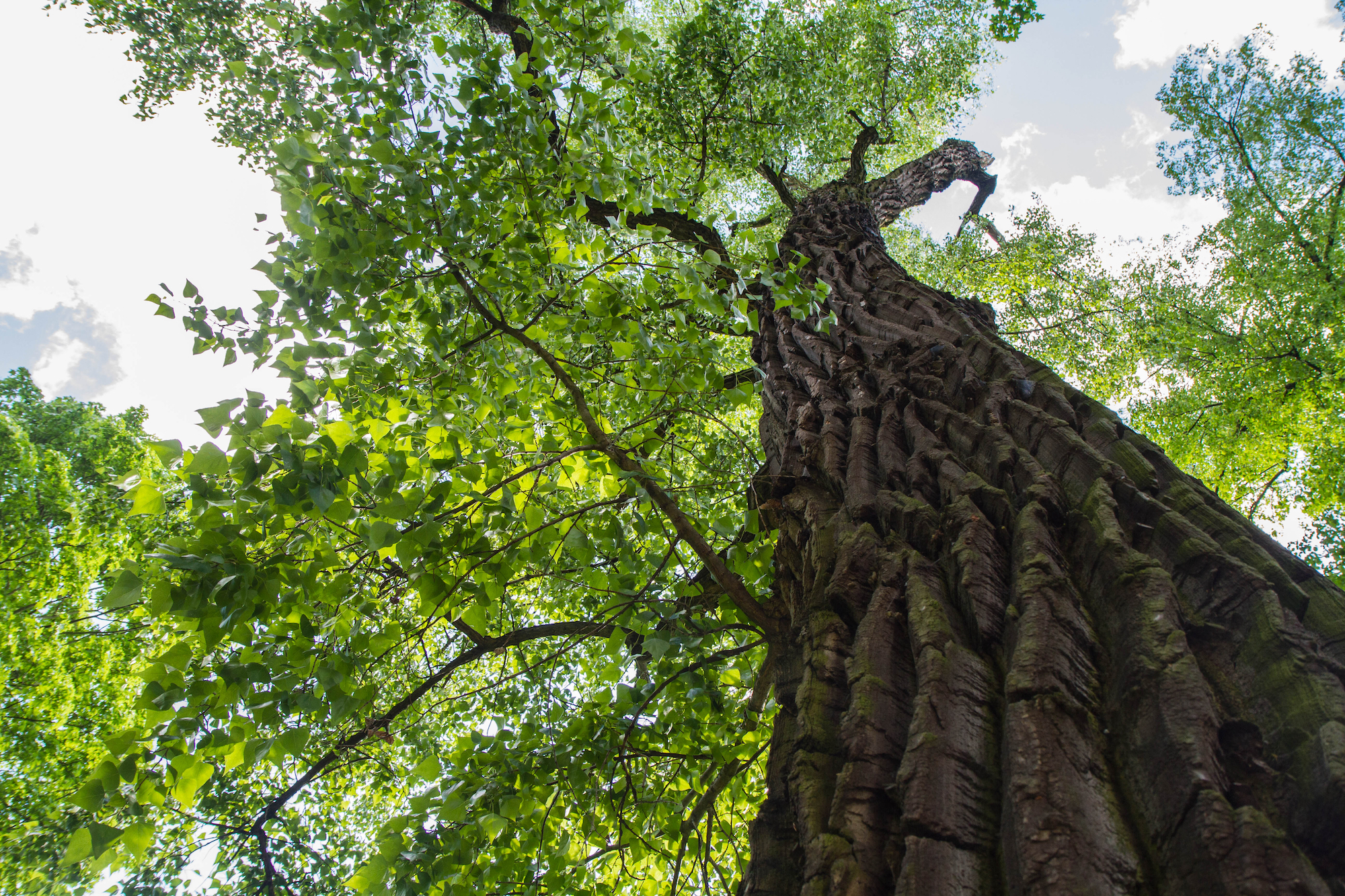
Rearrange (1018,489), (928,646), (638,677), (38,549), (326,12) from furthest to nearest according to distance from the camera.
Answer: (38,549) < (638,677) < (326,12) < (1018,489) < (928,646)

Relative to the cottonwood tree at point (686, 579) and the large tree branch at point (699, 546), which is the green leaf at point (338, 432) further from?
the large tree branch at point (699, 546)

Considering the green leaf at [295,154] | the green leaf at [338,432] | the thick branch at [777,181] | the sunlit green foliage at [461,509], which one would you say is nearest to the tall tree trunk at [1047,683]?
the sunlit green foliage at [461,509]

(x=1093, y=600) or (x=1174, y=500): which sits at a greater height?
(x=1174, y=500)

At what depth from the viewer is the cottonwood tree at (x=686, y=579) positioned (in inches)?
46.0

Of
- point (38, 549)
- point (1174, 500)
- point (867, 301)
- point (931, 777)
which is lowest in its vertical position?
point (931, 777)

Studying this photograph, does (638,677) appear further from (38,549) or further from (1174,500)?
(38,549)

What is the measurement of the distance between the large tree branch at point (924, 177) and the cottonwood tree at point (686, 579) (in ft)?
10.1

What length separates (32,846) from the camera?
23.0 feet

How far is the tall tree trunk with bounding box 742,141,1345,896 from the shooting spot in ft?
3.31

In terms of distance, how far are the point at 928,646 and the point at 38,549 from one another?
17600mm

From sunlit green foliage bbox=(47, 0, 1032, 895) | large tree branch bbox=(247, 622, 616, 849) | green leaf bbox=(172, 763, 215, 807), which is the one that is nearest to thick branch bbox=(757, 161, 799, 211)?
sunlit green foliage bbox=(47, 0, 1032, 895)

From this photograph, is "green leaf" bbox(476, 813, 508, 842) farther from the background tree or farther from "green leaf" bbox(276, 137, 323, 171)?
the background tree

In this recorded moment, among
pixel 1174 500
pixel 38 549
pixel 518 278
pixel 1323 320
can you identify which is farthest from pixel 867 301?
pixel 38 549

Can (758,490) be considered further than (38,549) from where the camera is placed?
No
